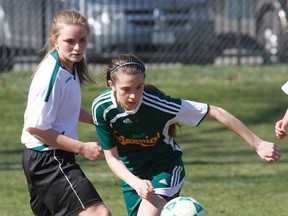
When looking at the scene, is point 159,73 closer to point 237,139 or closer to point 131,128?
point 237,139

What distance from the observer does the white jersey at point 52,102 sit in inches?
223

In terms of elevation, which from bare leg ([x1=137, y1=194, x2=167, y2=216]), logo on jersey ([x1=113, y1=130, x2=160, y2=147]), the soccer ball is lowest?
bare leg ([x1=137, y1=194, x2=167, y2=216])

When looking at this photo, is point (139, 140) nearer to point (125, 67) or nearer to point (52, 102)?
point (125, 67)

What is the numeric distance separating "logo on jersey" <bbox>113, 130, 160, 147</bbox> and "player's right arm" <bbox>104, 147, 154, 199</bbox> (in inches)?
3.0

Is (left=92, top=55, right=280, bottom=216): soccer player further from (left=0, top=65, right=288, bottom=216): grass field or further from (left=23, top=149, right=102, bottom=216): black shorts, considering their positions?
(left=0, top=65, right=288, bottom=216): grass field

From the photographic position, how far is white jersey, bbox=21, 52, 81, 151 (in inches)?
223

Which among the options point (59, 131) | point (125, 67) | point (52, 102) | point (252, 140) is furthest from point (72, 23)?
point (252, 140)

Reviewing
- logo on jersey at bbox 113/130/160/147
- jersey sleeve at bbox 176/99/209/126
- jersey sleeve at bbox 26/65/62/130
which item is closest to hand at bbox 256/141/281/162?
jersey sleeve at bbox 176/99/209/126

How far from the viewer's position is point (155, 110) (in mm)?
5871

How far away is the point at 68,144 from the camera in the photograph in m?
5.54

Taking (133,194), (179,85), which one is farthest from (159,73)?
(133,194)

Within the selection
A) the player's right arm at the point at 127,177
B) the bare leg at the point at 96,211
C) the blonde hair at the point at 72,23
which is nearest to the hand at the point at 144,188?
the player's right arm at the point at 127,177

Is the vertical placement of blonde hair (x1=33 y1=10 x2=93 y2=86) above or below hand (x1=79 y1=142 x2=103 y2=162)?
above

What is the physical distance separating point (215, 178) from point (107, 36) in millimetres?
6134
